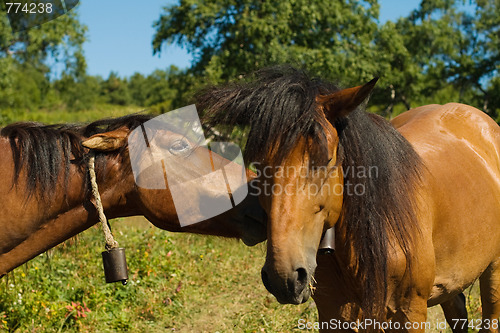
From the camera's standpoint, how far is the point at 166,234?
21.8 ft

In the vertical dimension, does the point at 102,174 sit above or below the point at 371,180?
above

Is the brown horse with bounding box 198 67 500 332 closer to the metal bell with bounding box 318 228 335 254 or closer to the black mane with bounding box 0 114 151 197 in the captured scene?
the metal bell with bounding box 318 228 335 254

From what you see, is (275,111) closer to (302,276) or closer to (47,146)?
(302,276)

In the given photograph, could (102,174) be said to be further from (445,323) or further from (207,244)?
(207,244)

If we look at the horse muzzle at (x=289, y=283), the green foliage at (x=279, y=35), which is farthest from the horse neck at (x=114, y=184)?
Answer: the green foliage at (x=279, y=35)

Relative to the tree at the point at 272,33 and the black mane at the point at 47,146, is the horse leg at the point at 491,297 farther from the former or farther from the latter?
the tree at the point at 272,33

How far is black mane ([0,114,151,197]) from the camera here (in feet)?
8.79

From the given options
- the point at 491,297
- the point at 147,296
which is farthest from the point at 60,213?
the point at 491,297

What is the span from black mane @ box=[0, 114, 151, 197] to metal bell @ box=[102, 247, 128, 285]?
0.51 m

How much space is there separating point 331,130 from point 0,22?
17.3m

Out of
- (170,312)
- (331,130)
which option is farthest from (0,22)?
(331,130)

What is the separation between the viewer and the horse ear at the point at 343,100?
207cm

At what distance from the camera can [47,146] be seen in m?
2.71

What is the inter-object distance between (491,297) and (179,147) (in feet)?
9.00
